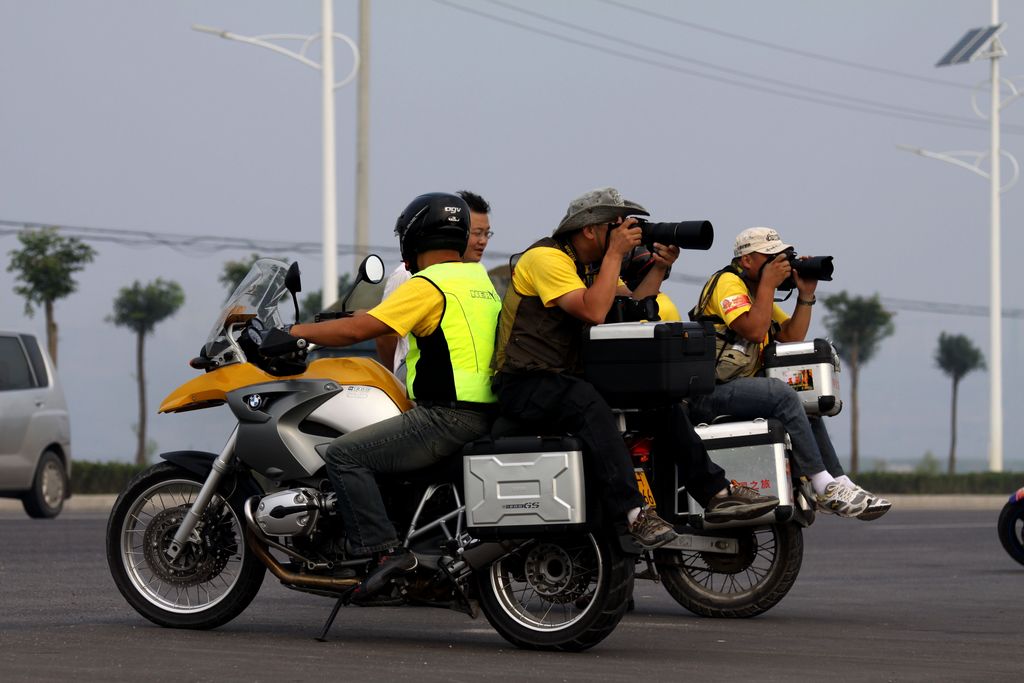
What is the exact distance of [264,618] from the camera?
29.8 ft

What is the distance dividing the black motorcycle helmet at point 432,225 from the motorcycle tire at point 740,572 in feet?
7.25

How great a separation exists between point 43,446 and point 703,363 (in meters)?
13.1

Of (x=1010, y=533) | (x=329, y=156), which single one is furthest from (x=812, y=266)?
(x=329, y=156)

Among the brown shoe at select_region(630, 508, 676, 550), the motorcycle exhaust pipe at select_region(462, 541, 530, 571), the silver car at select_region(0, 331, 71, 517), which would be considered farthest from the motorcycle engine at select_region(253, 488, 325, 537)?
the silver car at select_region(0, 331, 71, 517)

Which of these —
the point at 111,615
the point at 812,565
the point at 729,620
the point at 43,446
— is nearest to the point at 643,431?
the point at 729,620

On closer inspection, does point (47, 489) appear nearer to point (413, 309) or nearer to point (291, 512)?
point (291, 512)

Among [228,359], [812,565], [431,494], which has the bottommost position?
[812,565]

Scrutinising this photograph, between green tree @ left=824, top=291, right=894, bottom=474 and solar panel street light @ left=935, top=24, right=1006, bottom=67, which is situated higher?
solar panel street light @ left=935, top=24, right=1006, bottom=67

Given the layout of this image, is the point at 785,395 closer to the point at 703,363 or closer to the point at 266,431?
the point at 703,363

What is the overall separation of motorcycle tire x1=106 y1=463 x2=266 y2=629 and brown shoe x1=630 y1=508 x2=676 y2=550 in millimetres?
1834

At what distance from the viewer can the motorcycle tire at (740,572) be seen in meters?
9.24

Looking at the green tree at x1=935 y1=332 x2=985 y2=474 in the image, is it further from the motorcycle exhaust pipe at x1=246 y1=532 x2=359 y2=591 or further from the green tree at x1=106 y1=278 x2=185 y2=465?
the motorcycle exhaust pipe at x1=246 y1=532 x2=359 y2=591

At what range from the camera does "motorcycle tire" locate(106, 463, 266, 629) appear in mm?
8203

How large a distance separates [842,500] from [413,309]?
8.87ft
